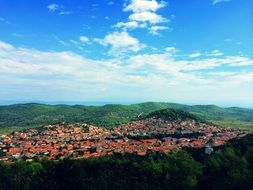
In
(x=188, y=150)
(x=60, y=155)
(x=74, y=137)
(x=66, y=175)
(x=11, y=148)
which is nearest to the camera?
(x=66, y=175)

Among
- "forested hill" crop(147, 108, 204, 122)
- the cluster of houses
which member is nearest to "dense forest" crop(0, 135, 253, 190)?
the cluster of houses

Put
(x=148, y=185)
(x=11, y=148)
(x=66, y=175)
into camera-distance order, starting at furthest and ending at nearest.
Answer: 1. (x=11, y=148)
2. (x=66, y=175)
3. (x=148, y=185)

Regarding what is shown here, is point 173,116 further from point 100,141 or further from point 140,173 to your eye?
point 140,173

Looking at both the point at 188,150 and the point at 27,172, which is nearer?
the point at 27,172

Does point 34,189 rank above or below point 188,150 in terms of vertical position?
Result: below

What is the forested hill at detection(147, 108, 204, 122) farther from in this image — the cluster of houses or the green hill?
the cluster of houses

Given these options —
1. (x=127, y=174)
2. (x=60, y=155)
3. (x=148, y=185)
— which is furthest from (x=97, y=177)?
(x=60, y=155)

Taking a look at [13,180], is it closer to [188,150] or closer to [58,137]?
[188,150]
